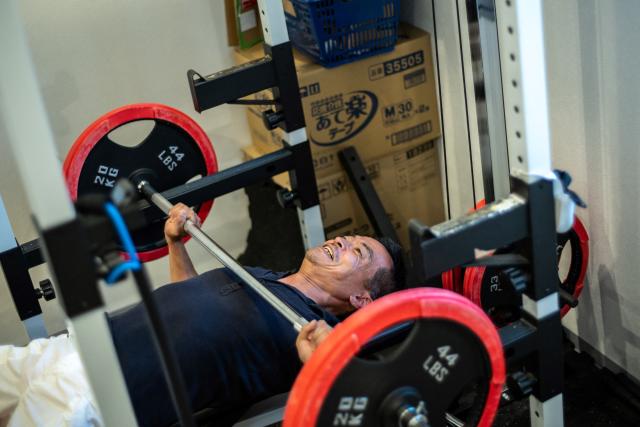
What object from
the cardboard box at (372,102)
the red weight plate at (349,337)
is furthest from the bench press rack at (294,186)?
the cardboard box at (372,102)

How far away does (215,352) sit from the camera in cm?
225

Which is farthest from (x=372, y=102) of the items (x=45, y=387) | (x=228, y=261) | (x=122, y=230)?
(x=122, y=230)

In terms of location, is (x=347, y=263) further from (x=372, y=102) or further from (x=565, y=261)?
(x=372, y=102)

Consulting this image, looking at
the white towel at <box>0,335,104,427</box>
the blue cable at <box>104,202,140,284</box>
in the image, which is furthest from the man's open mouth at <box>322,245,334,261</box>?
the blue cable at <box>104,202,140,284</box>

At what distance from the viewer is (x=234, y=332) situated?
7.44ft

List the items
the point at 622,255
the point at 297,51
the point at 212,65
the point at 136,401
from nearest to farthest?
the point at 136,401, the point at 622,255, the point at 297,51, the point at 212,65

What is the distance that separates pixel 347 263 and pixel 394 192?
100 centimetres

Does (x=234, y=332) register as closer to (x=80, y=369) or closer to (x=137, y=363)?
(x=137, y=363)

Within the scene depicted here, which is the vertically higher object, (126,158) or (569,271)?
(126,158)

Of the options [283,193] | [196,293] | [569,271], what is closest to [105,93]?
[283,193]

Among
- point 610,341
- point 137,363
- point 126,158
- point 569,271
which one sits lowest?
point 610,341

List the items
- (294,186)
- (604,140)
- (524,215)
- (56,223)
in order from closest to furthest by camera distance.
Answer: (56,223) → (524,215) → (604,140) → (294,186)

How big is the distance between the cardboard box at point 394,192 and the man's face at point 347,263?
80 centimetres

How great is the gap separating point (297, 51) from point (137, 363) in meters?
1.53
